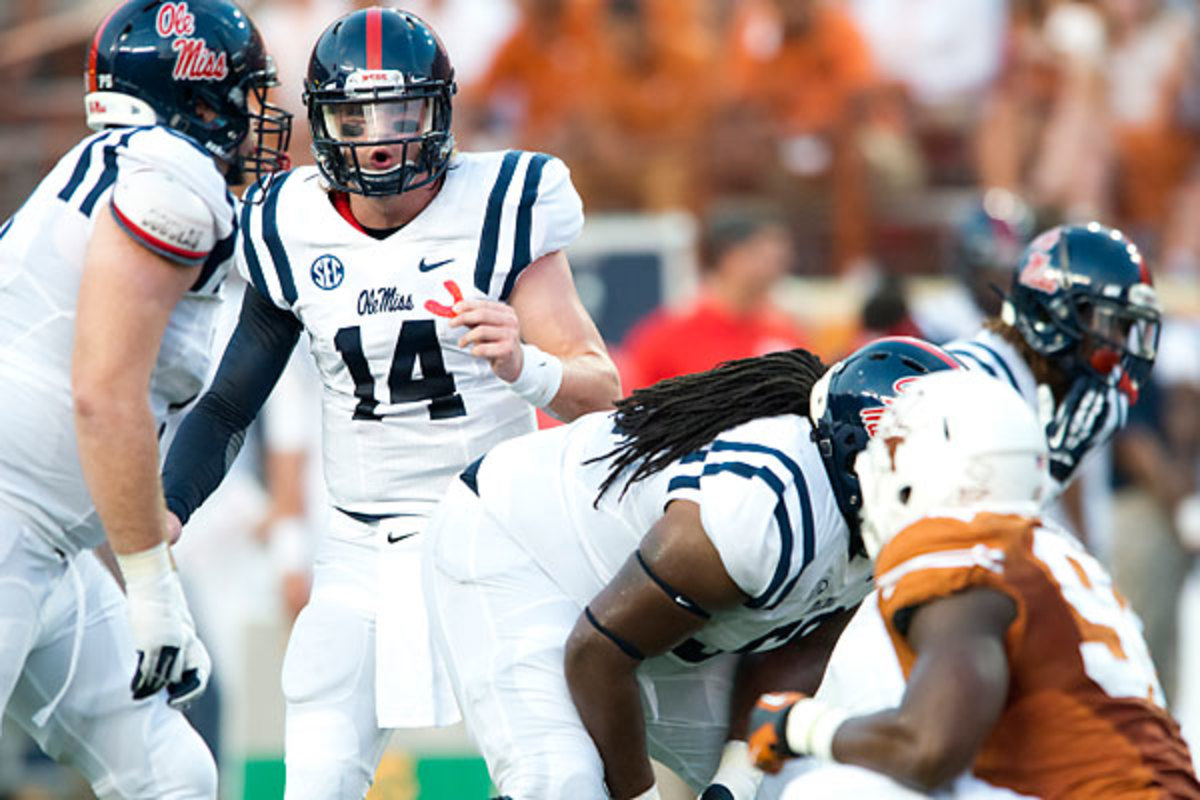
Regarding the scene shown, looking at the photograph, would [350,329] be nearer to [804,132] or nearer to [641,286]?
[641,286]

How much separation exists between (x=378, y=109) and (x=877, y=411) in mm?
1175

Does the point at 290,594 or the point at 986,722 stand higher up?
the point at 986,722

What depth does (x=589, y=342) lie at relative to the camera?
3.75 meters

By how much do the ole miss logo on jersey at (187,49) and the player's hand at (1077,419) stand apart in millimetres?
2044

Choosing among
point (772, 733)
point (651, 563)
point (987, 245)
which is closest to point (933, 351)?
point (651, 563)

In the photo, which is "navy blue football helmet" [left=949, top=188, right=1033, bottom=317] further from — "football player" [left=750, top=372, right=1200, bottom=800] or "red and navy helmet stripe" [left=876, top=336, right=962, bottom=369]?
"football player" [left=750, top=372, right=1200, bottom=800]

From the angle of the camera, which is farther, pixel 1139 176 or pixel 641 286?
pixel 1139 176

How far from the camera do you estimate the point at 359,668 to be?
365cm

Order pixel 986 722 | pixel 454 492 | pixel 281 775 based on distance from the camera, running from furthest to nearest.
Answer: pixel 281 775 < pixel 454 492 < pixel 986 722

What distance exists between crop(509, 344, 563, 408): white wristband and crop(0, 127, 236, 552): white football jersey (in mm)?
659

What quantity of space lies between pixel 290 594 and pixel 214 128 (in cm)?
369

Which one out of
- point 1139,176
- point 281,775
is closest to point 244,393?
point 281,775

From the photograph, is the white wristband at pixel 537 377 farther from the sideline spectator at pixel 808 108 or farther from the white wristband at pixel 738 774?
the sideline spectator at pixel 808 108

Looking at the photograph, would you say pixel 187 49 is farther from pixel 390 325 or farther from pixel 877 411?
pixel 877 411
